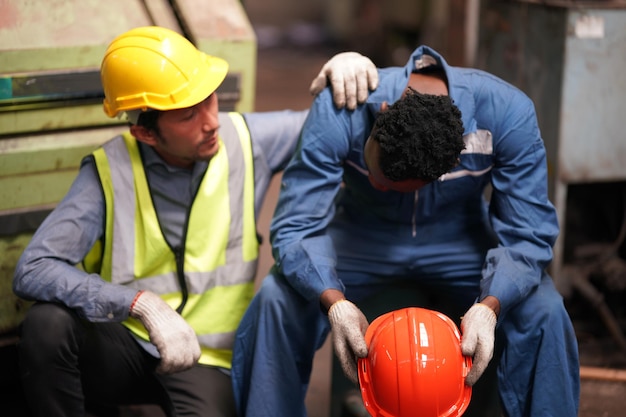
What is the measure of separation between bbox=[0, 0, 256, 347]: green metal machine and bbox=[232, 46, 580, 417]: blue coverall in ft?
2.22

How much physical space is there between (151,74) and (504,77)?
6.59 ft

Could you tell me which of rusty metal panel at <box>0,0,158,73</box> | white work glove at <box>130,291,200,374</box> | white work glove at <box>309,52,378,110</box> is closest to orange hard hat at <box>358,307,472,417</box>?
white work glove at <box>130,291,200,374</box>

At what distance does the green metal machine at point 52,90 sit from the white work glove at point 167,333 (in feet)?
2.15

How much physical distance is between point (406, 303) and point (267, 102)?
4.56 metres

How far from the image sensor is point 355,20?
8.94 m

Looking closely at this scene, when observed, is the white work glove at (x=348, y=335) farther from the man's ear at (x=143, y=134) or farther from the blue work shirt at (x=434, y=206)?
the man's ear at (x=143, y=134)

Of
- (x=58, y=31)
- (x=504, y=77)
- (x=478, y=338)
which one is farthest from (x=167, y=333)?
(x=504, y=77)

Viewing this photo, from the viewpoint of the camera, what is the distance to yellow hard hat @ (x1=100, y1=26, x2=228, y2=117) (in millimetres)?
2799

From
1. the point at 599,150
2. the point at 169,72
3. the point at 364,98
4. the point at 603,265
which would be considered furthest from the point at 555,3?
the point at 169,72

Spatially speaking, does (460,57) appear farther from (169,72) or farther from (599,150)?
(169,72)

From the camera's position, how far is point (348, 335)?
8.05ft

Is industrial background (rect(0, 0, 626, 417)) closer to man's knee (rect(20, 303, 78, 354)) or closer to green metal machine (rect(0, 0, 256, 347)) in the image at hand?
green metal machine (rect(0, 0, 256, 347))

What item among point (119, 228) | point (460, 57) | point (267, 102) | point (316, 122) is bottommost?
point (267, 102)

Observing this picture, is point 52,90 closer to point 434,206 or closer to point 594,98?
point 434,206
